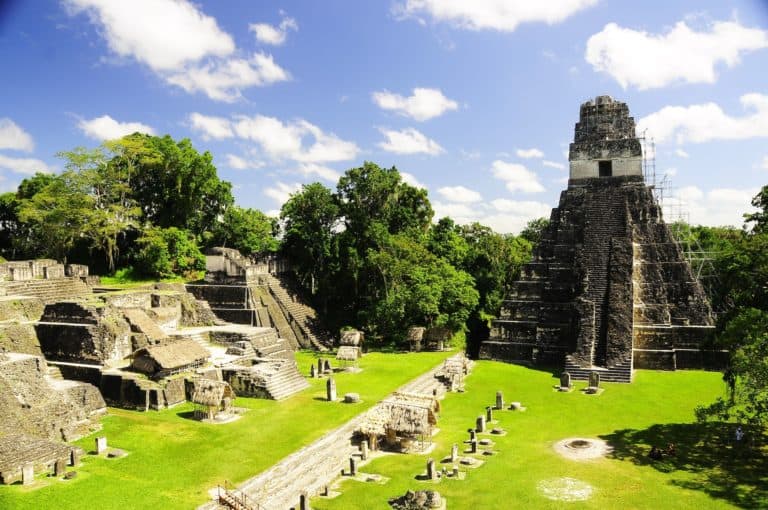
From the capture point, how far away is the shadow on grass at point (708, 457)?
14.4 metres

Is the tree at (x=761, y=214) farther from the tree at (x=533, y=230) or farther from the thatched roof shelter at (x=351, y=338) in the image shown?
the tree at (x=533, y=230)

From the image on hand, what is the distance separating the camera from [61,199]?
1406 inches

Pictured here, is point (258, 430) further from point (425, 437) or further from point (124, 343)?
point (124, 343)

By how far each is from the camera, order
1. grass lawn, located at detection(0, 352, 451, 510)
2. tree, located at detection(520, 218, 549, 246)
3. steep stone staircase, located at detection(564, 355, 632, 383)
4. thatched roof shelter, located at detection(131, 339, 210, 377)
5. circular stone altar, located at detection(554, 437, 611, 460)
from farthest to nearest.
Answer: tree, located at detection(520, 218, 549, 246) → steep stone staircase, located at detection(564, 355, 632, 383) → thatched roof shelter, located at detection(131, 339, 210, 377) → circular stone altar, located at detection(554, 437, 611, 460) → grass lawn, located at detection(0, 352, 451, 510)

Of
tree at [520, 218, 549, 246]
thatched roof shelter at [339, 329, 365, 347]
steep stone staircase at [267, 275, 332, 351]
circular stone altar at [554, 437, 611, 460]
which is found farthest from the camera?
tree at [520, 218, 549, 246]

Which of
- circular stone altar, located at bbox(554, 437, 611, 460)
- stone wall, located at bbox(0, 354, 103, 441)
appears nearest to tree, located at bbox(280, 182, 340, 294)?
stone wall, located at bbox(0, 354, 103, 441)

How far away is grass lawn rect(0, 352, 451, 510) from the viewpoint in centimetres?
1403

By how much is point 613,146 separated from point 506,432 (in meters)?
21.1

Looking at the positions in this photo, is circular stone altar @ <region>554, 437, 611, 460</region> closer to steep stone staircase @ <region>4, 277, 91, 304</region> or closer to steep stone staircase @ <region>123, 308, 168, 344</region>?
steep stone staircase @ <region>123, 308, 168, 344</region>

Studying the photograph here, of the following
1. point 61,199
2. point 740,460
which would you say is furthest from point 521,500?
point 61,199

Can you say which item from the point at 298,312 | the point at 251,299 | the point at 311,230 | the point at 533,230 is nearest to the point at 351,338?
the point at 298,312

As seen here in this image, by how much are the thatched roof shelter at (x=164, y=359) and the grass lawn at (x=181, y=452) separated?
67.6 inches

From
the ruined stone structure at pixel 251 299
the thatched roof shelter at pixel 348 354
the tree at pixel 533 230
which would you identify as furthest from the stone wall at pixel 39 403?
the tree at pixel 533 230

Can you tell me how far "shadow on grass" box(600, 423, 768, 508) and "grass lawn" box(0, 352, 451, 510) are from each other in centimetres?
959
